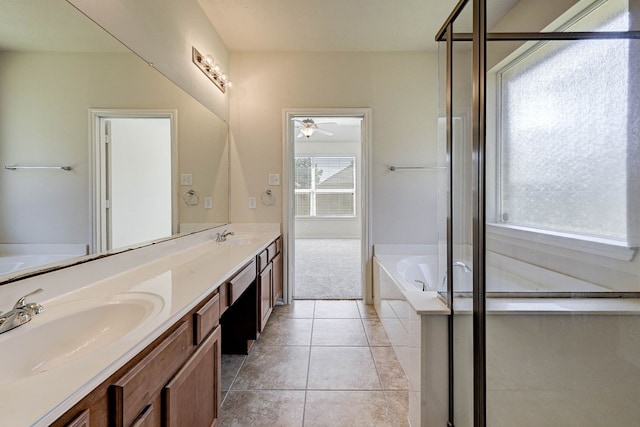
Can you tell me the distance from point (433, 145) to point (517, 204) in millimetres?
1772

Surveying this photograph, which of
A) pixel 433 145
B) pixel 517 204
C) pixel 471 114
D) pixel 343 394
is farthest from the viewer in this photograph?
pixel 433 145

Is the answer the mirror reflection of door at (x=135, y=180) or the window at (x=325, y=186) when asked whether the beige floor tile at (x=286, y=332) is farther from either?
the window at (x=325, y=186)

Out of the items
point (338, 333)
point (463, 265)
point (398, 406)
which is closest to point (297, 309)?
point (338, 333)

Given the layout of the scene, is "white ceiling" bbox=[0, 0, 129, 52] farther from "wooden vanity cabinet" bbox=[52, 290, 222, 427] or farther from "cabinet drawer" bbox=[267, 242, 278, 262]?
"cabinet drawer" bbox=[267, 242, 278, 262]

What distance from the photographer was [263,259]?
2312mm

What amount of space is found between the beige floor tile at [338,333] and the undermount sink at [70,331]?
156 cm

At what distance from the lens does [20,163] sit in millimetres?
967

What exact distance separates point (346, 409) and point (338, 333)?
2.82 ft

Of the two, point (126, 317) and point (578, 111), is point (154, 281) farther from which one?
point (578, 111)

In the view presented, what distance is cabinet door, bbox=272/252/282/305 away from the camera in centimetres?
273

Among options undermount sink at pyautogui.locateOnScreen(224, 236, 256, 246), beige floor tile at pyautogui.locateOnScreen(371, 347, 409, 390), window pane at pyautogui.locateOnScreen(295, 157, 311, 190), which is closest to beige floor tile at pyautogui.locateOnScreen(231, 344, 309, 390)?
beige floor tile at pyautogui.locateOnScreen(371, 347, 409, 390)

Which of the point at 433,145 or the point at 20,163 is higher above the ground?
the point at 433,145

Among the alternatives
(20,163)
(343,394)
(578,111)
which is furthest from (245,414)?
(578,111)

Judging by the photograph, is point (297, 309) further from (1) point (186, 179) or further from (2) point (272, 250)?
(1) point (186, 179)
